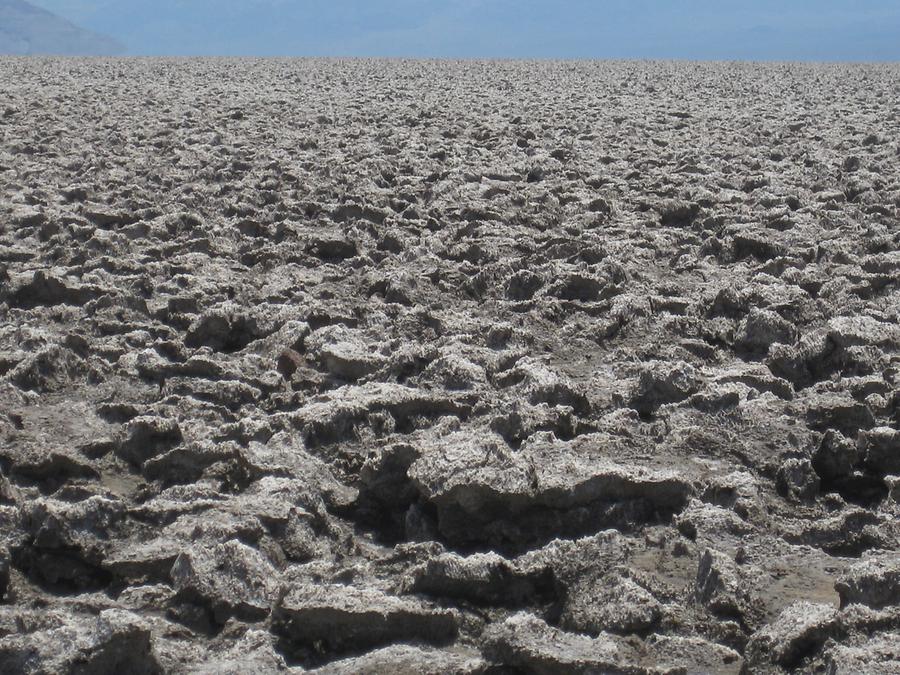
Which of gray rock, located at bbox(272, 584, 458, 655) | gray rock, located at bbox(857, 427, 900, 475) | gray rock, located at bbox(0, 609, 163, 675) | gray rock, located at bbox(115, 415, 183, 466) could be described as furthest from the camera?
gray rock, located at bbox(115, 415, 183, 466)

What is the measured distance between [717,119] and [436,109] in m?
2.78

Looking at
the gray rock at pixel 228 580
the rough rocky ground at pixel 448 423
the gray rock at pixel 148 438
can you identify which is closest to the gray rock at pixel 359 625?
the rough rocky ground at pixel 448 423

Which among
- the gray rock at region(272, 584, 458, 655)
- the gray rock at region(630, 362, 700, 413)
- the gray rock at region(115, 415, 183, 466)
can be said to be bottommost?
the gray rock at region(272, 584, 458, 655)

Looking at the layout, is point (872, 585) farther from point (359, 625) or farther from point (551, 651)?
point (359, 625)

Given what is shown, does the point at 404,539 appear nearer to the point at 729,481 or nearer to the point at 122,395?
the point at 729,481

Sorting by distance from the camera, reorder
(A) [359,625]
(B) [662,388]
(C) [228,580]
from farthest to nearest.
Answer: (B) [662,388] → (C) [228,580] → (A) [359,625]

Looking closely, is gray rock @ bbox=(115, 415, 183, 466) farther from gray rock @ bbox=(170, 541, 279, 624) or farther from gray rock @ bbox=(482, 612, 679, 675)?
gray rock @ bbox=(482, 612, 679, 675)

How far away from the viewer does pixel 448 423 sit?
298 cm

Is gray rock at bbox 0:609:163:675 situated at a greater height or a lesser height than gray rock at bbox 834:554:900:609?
lesser

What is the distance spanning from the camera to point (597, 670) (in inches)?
73.8

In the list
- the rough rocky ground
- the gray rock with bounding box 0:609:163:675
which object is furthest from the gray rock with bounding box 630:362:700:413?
the gray rock with bounding box 0:609:163:675

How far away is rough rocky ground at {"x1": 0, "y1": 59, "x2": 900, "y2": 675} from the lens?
80.7 inches

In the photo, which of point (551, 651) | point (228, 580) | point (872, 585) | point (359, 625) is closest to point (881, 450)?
point (872, 585)

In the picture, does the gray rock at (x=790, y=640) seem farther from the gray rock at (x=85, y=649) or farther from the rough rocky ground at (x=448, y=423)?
the gray rock at (x=85, y=649)
